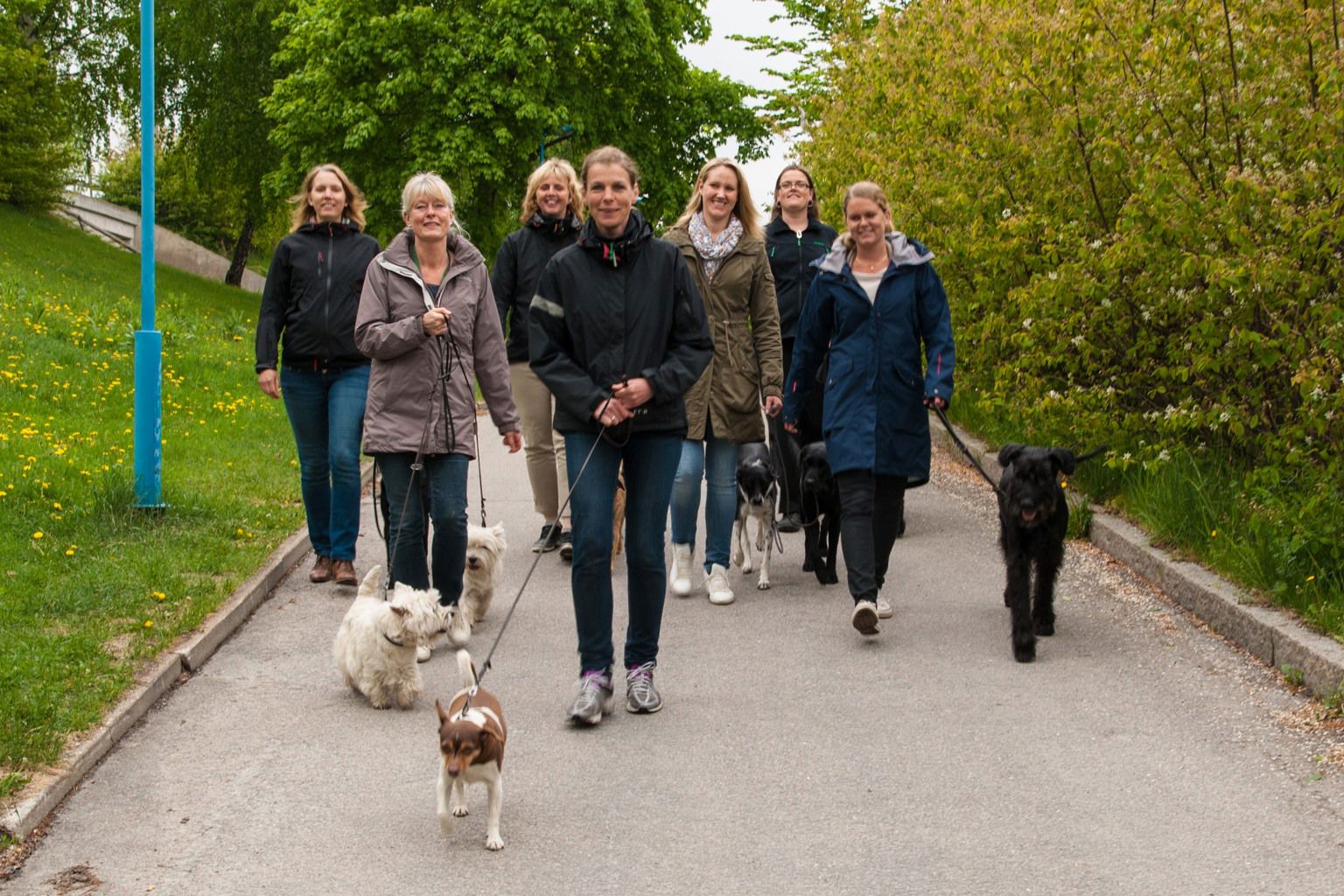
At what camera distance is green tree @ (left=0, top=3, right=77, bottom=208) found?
34.8 m

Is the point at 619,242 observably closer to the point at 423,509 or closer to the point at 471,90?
the point at 423,509

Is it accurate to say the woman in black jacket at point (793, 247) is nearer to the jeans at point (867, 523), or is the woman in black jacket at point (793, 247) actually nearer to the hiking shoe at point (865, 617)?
the jeans at point (867, 523)

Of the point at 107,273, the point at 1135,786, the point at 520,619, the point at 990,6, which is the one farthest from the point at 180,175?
the point at 1135,786

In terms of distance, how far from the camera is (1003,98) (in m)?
10.3

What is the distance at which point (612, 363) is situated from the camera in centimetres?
591

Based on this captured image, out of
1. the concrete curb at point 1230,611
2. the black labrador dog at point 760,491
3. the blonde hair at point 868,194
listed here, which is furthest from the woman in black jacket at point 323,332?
the concrete curb at point 1230,611

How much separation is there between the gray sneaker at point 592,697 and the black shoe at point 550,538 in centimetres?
353

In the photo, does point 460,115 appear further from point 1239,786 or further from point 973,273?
point 1239,786

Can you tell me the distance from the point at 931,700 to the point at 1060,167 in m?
4.66

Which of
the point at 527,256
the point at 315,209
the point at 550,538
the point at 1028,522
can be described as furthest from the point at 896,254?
the point at 550,538

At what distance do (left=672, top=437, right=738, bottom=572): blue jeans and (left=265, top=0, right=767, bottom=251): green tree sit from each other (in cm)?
2562

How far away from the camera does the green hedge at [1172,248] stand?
743cm

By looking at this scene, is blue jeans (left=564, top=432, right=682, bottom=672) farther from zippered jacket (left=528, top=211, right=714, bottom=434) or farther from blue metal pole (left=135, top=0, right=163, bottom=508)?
blue metal pole (left=135, top=0, right=163, bottom=508)

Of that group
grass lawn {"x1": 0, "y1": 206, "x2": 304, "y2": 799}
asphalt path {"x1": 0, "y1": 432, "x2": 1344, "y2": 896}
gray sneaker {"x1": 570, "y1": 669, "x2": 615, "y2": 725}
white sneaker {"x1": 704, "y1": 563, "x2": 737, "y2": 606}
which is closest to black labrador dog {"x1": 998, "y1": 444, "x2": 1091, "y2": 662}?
asphalt path {"x1": 0, "y1": 432, "x2": 1344, "y2": 896}
